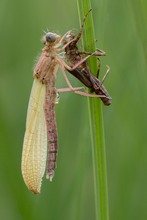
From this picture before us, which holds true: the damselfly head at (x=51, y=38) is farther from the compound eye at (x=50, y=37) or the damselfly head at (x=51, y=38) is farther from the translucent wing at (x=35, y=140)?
the translucent wing at (x=35, y=140)

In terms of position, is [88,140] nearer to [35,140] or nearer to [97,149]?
[35,140]

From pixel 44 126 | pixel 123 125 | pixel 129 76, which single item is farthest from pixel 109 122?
pixel 44 126

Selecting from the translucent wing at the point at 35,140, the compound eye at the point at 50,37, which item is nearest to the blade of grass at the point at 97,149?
the compound eye at the point at 50,37

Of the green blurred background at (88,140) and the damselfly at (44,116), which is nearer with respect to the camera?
the damselfly at (44,116)

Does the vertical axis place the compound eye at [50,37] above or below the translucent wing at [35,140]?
above

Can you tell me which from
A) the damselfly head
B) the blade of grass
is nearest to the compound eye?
the damselfly head

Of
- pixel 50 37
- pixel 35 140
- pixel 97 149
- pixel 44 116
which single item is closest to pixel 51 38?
pixel 50 37

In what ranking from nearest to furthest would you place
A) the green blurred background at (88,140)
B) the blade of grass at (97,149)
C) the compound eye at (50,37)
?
1. the blade of grass at (97,149)
2. the compound eye at (50,37)
3. the green blurred background at (88,140)
